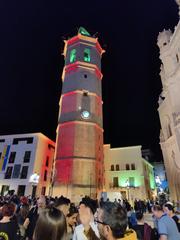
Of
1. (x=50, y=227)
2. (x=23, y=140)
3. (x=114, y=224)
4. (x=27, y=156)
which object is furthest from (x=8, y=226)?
(x=23, y=140)

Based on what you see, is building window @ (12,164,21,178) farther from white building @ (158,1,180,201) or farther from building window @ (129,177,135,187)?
white building @ (158,1,180,201)

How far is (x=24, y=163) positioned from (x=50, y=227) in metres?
33.5

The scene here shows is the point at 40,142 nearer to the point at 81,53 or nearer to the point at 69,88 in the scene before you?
the point at 69,88

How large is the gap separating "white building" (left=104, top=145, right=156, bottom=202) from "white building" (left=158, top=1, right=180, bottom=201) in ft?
36.6

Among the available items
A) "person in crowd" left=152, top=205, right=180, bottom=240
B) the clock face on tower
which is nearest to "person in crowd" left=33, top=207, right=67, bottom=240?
"person in crowd" left=152, top=205, right=180, bottom=240

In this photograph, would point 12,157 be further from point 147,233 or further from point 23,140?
point 147,233

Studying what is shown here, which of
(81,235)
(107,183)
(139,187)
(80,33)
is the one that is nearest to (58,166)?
(107,183)

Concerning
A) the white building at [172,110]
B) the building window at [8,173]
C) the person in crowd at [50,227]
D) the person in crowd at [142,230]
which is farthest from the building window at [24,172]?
the person in crowd at [50,227]

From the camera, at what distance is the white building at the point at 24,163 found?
31141mm

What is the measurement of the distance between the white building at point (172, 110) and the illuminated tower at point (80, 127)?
10.0 meters

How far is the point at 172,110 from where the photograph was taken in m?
20.1

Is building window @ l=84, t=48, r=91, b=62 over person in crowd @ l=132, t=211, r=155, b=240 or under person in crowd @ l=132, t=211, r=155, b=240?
over

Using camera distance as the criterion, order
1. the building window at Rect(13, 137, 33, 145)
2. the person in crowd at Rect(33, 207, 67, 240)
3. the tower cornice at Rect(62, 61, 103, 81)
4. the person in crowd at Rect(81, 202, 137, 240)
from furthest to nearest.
Answer: the building window at Rect(13, 137, 33, 145) → the tower cornice at Rect(62, 61, 103, 81) → the person in crowd at Rect(81, 202, 137, 240) → the person in crowd at Rect(33, 207, 67, 240)

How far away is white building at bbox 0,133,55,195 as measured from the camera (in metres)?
31.1
